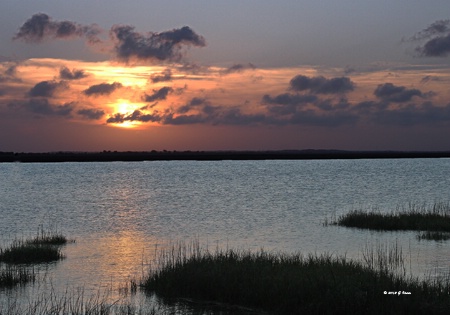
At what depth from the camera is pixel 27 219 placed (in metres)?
49.9

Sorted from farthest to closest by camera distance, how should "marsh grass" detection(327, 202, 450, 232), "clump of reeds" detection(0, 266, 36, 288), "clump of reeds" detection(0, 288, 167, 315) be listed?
"marsh grass" detection(327, 202, 450, 232) → "clump of reeds" detection(0, 266, 36, 288) → "clump of reeds" detection(0, 288, 167, 315)

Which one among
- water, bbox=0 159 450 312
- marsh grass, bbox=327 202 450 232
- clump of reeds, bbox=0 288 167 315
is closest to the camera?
clump of reeds, bbox=0 288 167 315

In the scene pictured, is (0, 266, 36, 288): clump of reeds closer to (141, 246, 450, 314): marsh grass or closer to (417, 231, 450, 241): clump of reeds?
(141, 246, 450, 314): marsh grass

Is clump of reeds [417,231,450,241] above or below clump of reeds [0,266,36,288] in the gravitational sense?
below

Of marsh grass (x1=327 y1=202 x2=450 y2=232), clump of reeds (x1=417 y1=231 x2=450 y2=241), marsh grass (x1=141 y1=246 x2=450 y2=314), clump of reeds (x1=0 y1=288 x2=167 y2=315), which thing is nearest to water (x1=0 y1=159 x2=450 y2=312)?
clump of reeds (x1=417 y1=231 x2=450 y2=241)

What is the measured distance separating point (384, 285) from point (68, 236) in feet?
84.6

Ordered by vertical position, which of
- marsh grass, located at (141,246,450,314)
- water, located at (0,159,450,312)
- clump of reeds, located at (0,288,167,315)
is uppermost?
marsh grass, located at (141,246,450,314)

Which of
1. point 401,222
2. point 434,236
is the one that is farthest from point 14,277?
point 401,222

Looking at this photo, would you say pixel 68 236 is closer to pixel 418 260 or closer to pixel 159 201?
pixel 418 260

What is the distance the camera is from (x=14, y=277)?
2230cm

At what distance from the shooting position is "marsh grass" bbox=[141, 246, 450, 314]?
54.4 ft

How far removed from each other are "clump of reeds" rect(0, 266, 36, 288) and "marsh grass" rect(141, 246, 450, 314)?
4765 mm

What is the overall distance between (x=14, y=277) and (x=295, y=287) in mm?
11367

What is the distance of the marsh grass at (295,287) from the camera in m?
16.6
